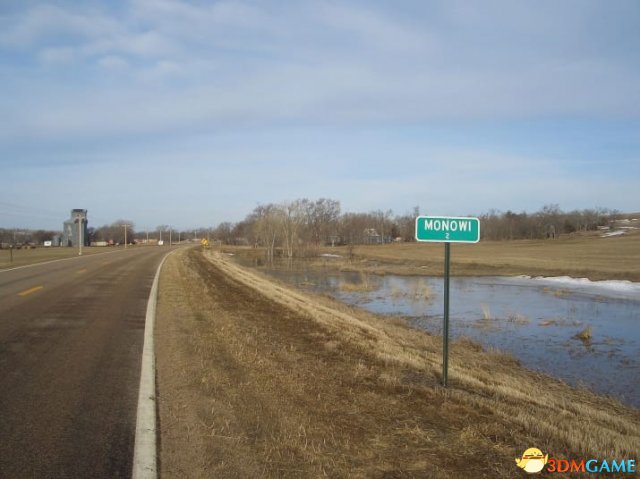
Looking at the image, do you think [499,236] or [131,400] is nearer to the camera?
[131,400]

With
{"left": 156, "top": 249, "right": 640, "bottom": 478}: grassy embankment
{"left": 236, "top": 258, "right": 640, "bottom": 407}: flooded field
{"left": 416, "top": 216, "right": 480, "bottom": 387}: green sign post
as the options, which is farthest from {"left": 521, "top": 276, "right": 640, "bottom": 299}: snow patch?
{"left": 416, "top": 216, "right": 480, "bottom": 387}: green sign post

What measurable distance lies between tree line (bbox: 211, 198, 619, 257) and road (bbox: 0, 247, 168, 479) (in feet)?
224

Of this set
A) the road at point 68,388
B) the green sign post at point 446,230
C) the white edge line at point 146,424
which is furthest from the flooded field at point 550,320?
the road at point 68,388

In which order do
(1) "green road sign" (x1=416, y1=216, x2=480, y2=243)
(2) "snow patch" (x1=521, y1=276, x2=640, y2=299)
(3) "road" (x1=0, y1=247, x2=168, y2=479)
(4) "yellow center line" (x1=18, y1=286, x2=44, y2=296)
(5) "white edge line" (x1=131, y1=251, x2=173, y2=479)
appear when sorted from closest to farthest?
(5) "white edge line" (x1=131, y1=251, x2=173, y2=479) → (3) "road" (x1=0, y1=247, x2=168, y2=479) → (1) "green road sign" (x1=416, y1=216, x2=480, y2=243) → (4) "yellow center line" (x1=18, y1=286, x2=44, y2=296) → (2) "snow patch" (x1=521, y1=276, x2=640, y2=299)

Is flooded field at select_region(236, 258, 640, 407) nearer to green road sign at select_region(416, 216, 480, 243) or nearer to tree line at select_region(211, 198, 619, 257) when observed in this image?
green road sign at select_region(416, 216, 480, 243)

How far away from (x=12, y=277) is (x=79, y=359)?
56.8 ft

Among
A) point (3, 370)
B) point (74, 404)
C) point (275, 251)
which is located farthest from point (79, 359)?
point (275, 251)

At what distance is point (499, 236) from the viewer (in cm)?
13250

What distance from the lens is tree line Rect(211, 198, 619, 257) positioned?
81.8m

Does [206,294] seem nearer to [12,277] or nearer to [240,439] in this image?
[12,277]

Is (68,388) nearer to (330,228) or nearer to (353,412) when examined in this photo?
(353,412)

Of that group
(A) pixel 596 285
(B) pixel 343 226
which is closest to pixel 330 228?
(B) pixel 343 226

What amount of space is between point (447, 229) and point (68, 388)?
513 centimetres

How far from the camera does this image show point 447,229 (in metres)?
6.50
